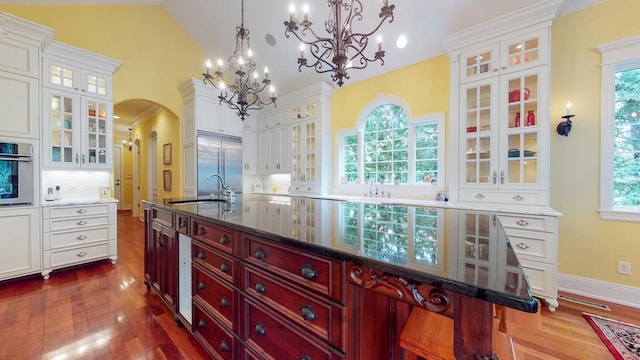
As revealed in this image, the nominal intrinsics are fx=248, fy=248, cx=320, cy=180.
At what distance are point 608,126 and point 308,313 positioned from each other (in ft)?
11.3

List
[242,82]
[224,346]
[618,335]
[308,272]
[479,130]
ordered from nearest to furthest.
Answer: [308,272] → [224,346] → [618,335] → [479,130] → [242,82]

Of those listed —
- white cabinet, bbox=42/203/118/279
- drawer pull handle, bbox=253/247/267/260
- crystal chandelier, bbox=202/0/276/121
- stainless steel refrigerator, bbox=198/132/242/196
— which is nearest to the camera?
drawer pull handle, bbox=253/247/267/260

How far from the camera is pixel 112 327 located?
2055 millimetres

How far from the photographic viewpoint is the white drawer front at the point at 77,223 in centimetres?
310

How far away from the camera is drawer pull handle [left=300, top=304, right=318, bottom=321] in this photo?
1017mm

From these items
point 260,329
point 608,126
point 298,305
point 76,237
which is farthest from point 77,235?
point 608,126

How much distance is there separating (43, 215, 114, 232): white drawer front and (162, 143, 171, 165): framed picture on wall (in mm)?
1945

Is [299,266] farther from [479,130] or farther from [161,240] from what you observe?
[479,130]

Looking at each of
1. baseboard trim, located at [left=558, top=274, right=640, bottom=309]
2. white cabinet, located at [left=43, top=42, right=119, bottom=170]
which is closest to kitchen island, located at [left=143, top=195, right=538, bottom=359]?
baseboard trim, located at [left=558, top=274, right=640, bottom=309]

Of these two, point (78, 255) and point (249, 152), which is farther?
point (249, 152)

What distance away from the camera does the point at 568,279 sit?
8.77ft

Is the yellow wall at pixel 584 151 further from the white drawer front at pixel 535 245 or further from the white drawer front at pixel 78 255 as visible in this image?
the white drawer front at pixel 78 255

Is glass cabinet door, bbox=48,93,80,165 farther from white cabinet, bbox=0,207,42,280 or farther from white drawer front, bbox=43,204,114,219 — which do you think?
white cabinet, bbox=0,207,42,280

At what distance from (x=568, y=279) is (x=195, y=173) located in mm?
5462
